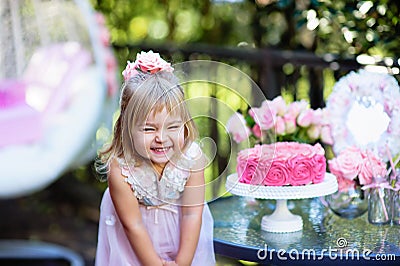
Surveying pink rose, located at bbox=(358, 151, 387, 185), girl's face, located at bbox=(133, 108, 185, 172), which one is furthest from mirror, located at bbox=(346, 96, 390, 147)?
girl's face, located at bbox=(133, 108, 185, 172)

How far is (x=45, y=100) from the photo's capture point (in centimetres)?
338

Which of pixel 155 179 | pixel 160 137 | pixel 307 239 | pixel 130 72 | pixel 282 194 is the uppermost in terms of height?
pixel 130 72

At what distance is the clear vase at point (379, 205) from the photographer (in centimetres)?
203

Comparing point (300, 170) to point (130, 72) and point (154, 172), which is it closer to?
point (154, 172)

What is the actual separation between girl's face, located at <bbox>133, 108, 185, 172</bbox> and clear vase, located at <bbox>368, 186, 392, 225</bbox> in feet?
2.12

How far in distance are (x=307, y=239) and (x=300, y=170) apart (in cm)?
18

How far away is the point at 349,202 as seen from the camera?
211 cm

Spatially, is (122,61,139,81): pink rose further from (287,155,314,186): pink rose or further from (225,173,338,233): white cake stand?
(287,155,314,186): pink rose

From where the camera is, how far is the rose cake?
191 cm

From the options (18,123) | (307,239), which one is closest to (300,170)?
(307,239)

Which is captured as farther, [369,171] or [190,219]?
[369,171]

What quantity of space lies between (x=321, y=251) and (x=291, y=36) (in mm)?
2073

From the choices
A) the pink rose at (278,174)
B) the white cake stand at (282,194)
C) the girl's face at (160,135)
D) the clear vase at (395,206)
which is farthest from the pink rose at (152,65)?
the clear vase at (395,206)

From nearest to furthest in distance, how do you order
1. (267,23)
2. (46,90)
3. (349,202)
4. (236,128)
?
1. (236,128)
2. (349,202)
3. (46,90)
4. (267,23)
